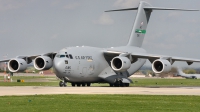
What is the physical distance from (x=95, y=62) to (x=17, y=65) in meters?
7.38

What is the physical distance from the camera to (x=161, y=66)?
4288 cm

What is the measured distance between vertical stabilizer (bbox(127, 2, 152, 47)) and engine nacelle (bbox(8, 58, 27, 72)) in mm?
11465

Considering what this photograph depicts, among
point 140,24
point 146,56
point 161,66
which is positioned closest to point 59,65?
point 146,56

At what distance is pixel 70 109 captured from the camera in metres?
20.2

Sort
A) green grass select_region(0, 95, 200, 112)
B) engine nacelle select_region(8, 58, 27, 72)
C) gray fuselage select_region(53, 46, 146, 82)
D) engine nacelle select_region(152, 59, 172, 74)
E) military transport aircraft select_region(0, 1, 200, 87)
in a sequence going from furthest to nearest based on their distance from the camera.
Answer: engine nacelle select_region(8, 58, 27, 72) < military transport aircraft select_region(0, 1, 200, 87) < gray fuselage select_region(53, 46, 146, 82) < engine nacelle select_region(152, 59, 172, 74) < green grass select_region(0, 95, 200, 112)

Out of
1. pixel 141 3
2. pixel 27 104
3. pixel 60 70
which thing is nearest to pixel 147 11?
pixel 141 3

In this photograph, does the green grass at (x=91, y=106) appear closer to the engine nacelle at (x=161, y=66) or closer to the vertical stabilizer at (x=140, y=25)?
the engine nacelle at (x=161, y=66)

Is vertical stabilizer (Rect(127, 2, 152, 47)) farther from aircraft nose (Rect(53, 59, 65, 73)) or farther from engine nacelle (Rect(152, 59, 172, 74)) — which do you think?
aircraft nose (Rect(53, 59, 65, 73))

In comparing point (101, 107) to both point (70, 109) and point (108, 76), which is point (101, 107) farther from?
point (108, 76)

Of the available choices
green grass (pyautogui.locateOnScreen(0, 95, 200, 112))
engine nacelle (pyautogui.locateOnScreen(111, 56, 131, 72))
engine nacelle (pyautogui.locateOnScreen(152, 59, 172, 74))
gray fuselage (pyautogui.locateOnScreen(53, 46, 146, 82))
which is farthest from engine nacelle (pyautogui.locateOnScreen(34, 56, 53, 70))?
green grass (pyautogui.locateOnScreen(0, 95, 200, 112))

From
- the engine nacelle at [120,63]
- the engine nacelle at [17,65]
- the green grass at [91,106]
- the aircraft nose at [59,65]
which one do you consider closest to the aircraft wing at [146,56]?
the engine nacelle at [120,63]

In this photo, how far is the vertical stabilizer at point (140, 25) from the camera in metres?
50.8

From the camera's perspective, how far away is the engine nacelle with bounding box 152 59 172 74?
42.0 meters

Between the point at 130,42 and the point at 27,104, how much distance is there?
29.9 meters
